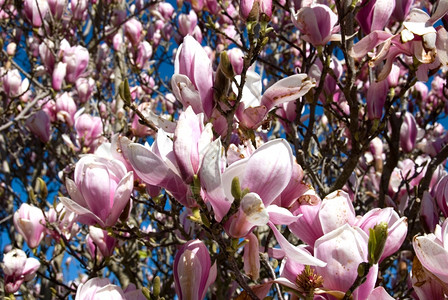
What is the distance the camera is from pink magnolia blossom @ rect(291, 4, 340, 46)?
1406mm

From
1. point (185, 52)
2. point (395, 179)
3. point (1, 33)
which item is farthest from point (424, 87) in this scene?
point (1, 33)

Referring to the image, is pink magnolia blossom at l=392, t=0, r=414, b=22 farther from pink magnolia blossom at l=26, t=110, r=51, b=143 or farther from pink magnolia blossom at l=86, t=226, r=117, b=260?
pink magnolia blossom at l=26, t=110, r=51, b=143

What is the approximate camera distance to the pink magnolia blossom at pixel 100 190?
1.04m

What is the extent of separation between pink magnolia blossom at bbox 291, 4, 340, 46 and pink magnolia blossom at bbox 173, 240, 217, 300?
795 millimetres

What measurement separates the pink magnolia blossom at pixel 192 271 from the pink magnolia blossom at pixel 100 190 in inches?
→ 7.7

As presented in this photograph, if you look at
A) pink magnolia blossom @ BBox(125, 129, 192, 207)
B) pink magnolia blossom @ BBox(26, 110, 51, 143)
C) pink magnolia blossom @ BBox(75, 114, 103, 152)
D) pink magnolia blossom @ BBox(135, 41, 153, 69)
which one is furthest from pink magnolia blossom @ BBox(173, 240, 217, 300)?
pink magnolia blossom @ BBox(135, 41, 153, 69)

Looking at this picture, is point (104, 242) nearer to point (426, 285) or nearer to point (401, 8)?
point (426, 285)

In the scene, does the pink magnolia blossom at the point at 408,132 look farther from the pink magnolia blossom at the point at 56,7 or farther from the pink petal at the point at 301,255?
the pink magnolia blossom at the point at 56,7

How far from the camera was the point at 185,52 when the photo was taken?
1.14 metres

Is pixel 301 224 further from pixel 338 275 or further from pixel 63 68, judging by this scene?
pixel 63 68

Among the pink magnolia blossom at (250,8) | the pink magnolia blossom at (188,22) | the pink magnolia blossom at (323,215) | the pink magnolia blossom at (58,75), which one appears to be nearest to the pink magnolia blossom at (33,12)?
the pink magnolia blossom at (58,75)

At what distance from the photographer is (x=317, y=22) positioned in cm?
143

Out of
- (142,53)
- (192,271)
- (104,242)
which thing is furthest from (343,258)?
(142,53)

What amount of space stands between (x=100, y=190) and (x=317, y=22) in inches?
33.4
